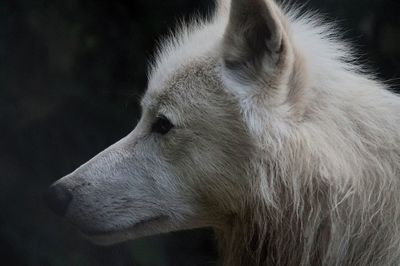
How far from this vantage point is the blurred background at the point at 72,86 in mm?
4762

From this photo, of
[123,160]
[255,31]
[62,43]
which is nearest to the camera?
[255,31]

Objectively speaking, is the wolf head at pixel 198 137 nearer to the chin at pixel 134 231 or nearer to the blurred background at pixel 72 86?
the chin at pixel 134 231

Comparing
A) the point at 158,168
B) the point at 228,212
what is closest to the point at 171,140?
the point at 158,168

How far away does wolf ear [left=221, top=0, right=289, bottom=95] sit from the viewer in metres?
3.08

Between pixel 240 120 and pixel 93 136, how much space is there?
1.90 meters

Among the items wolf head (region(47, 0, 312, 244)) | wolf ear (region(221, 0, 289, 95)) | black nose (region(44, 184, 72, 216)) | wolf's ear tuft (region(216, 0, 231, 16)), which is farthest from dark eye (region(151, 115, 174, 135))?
wolf's ear tuft (region(216, 0, 231, 16))

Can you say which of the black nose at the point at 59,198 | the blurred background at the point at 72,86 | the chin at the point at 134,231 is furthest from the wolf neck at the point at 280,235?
the blurred background at the point at 72,86

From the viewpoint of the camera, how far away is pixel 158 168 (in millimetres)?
3311

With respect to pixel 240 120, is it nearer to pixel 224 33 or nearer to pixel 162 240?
pixel 224 33

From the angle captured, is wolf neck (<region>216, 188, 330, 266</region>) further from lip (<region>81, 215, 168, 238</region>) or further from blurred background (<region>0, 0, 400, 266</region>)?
blurred background (<region>0, 0, 400, 266</region>)

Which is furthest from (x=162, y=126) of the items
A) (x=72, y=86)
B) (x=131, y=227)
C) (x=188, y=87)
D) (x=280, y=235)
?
(x=72, y=86)

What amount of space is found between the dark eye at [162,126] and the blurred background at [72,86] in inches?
59.5

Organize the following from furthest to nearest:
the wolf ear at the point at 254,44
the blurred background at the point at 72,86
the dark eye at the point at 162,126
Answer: the blurred background at the point at 72,86 → the dark eye at the point at 162,126 → the wolf ear at the point at 254,44

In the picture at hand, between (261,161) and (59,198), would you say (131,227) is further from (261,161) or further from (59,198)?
(261,161)
